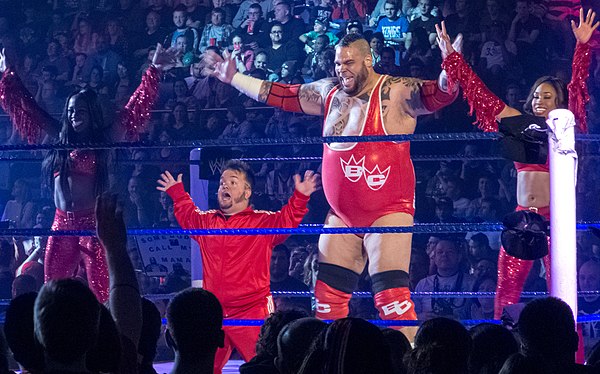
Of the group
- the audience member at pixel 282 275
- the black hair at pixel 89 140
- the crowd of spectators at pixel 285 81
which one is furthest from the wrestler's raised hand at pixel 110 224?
the audience member at pixel 282 275

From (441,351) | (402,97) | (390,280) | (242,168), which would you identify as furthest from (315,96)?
(441,351)

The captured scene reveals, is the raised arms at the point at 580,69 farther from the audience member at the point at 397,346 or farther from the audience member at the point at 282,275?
the audience member at the point at 282,275

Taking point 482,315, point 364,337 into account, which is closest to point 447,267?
point 482,315

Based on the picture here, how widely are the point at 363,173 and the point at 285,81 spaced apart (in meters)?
3.52

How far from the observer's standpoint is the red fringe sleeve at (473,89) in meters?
3.80

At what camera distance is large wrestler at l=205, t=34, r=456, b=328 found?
3906mm

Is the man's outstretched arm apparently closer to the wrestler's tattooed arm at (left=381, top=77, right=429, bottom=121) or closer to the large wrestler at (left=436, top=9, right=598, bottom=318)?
the wrestler's tattooed arm at (left=381, top=77, right=429, bottom=121)

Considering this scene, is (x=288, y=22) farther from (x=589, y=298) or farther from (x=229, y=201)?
(x=229, y=201)

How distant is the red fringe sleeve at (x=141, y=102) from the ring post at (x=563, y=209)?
236 cm

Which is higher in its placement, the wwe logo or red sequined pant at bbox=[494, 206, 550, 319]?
the wwe logo

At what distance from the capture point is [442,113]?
6801 mm

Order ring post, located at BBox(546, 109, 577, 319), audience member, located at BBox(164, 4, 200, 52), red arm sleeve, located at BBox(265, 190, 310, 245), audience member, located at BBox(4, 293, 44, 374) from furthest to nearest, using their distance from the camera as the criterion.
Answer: audience member, located at BBox(164, 4, 200, 52) < red arm sleeve, located at BBox(265, 190, 310, 245) < ring post, located at BBox(546, 109, 577, 319) < audience member, located at BBox(4, 293, 44, 374)

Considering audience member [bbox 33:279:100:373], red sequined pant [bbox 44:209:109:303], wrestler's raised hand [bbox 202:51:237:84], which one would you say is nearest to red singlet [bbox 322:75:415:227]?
wrestler's raised hand [bbox 202:51:237:84]

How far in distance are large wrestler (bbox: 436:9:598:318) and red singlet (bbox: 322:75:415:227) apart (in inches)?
15.8
